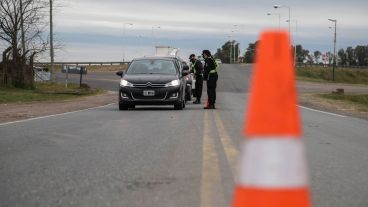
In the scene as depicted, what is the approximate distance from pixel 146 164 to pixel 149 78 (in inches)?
455

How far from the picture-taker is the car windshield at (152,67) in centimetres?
2000

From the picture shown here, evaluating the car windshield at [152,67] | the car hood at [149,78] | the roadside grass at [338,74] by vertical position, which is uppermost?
the car windshield at [152,67]

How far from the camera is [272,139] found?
122 inches

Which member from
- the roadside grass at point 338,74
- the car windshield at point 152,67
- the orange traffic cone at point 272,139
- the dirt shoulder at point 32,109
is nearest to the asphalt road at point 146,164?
the orange traffic cone at point 272,139

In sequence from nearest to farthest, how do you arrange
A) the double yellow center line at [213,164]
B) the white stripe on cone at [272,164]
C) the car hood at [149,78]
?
the white stripe on cone at [272,164], the double yellow center line at [213,164], the car hood at [149,78]

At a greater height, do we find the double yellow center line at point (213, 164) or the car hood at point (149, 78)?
the car hood at point (149, 78)

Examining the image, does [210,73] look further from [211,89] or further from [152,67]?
[152,67]

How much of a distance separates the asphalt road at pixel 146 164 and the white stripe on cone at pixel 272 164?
7.98 feet

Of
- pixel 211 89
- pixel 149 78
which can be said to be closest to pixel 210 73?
pixel 211 89

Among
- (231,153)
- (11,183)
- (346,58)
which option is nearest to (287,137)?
(11,183)

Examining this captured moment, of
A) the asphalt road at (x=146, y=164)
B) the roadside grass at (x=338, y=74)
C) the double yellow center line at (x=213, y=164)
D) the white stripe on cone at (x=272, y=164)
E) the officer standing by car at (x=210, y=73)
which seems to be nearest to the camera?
the white stripe on cone at (x=272, y=164)

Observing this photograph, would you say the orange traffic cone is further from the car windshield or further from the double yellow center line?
the car windshield

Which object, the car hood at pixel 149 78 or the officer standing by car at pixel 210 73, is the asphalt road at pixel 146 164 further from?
the officer standing by car at pixel 210 73

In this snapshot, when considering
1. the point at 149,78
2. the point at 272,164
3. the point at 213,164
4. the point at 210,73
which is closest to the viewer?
the point at 272,164
